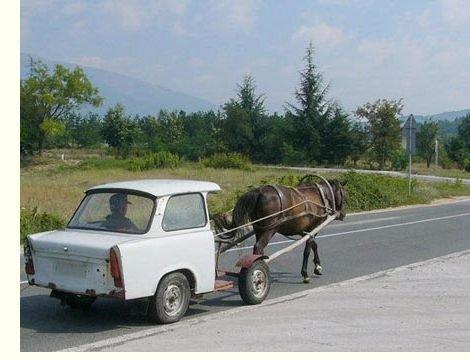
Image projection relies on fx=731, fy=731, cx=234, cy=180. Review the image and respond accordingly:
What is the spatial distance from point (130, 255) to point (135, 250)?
0.09 m

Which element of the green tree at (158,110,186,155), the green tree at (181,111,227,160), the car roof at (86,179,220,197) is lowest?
the car roof at (86,179,220,197)

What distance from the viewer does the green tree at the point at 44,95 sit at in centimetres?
7225

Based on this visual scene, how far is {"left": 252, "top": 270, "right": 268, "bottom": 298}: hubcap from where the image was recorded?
9297mm

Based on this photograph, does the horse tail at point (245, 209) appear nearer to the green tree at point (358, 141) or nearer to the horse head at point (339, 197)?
the horse head at point (339, 197)

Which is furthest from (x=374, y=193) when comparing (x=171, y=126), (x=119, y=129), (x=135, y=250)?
(x=171, y=126)

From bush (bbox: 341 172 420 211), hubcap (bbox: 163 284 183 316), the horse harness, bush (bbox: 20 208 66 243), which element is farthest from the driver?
bush (bbox: 341 172 420 211)

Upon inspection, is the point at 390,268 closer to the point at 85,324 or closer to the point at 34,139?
the point at 85,324

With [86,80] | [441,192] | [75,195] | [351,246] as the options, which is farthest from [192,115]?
[351,246]

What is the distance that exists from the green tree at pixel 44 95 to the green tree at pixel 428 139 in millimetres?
34722

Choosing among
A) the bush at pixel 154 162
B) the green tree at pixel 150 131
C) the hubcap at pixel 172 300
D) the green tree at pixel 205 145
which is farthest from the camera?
the green tree at pixel 150 131

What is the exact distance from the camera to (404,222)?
21750 millimetres

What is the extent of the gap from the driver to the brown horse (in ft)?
7.36

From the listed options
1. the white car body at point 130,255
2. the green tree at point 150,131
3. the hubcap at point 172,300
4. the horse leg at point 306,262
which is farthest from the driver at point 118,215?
the green tree at point 150,131

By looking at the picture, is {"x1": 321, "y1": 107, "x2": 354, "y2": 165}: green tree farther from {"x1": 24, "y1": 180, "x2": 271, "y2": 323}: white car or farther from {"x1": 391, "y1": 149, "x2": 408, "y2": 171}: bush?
{"x1": 24, "y1": 180, "x2": 271, "y2": 323}: white car
